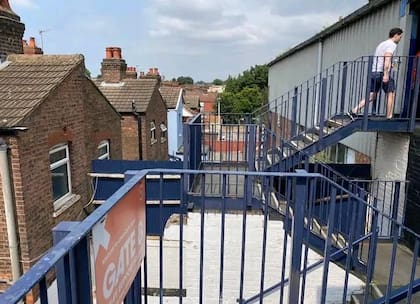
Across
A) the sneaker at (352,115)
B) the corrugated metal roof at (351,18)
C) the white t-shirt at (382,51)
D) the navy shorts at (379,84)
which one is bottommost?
the sneaker at (352,115)

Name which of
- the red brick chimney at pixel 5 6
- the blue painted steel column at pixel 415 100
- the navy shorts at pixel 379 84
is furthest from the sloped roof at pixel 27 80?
the blue painted steel column at pixel 415 100

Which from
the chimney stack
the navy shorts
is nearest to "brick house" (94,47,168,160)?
the chimney stack

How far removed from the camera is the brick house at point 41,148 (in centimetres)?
558

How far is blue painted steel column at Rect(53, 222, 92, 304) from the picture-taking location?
134 cm

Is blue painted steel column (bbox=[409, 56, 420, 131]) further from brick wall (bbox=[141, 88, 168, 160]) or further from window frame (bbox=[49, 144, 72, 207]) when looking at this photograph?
brick wall (bbox=[141, 88, 168, 160])

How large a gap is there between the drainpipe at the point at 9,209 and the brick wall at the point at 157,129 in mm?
8493

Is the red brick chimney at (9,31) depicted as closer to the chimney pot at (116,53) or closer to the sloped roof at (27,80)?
the sloped roof at (27,80)

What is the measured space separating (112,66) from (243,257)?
1383 cm

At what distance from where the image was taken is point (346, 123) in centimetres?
626

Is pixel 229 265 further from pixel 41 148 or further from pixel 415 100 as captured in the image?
pixel 415 100

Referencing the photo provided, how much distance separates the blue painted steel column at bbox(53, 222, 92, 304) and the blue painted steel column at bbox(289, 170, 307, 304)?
1543mm

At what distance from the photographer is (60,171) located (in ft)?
23.9

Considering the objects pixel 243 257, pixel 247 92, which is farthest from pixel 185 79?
pixel 243 257

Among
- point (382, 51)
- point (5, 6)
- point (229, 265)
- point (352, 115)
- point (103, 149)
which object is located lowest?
Result: point (229, 265)
